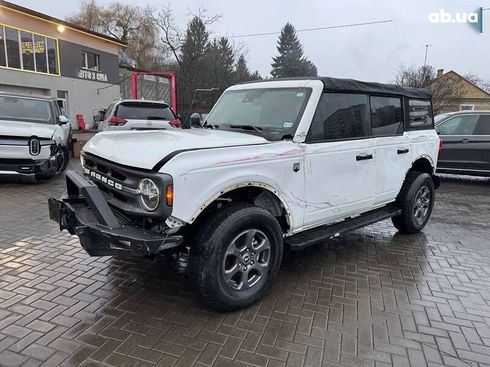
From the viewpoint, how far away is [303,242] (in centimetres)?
385

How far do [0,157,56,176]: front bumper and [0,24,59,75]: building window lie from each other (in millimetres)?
15891

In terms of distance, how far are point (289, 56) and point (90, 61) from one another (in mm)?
43962

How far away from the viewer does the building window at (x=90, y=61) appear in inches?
1043

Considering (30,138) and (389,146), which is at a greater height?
(30,138)

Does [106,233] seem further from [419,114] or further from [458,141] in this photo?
[458,141]

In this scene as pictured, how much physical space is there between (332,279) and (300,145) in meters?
1.46

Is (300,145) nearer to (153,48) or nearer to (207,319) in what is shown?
(207,319)

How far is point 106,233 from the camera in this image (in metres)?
2.91

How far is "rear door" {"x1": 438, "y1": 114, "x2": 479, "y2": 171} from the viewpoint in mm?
10156

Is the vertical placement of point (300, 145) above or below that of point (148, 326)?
above

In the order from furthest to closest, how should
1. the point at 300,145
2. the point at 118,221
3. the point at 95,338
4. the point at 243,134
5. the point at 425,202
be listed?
the point at 425,202 < the point at 243,134 < the point at 300,145 < the point at 118,221 < the point at 95,338

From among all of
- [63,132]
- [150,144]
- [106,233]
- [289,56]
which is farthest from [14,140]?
[289,56]

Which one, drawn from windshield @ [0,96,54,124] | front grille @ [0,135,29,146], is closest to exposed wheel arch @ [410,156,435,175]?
front grille @ [0,135,29,146]

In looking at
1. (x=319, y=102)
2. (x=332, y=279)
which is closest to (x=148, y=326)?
(x=332, y=279)
